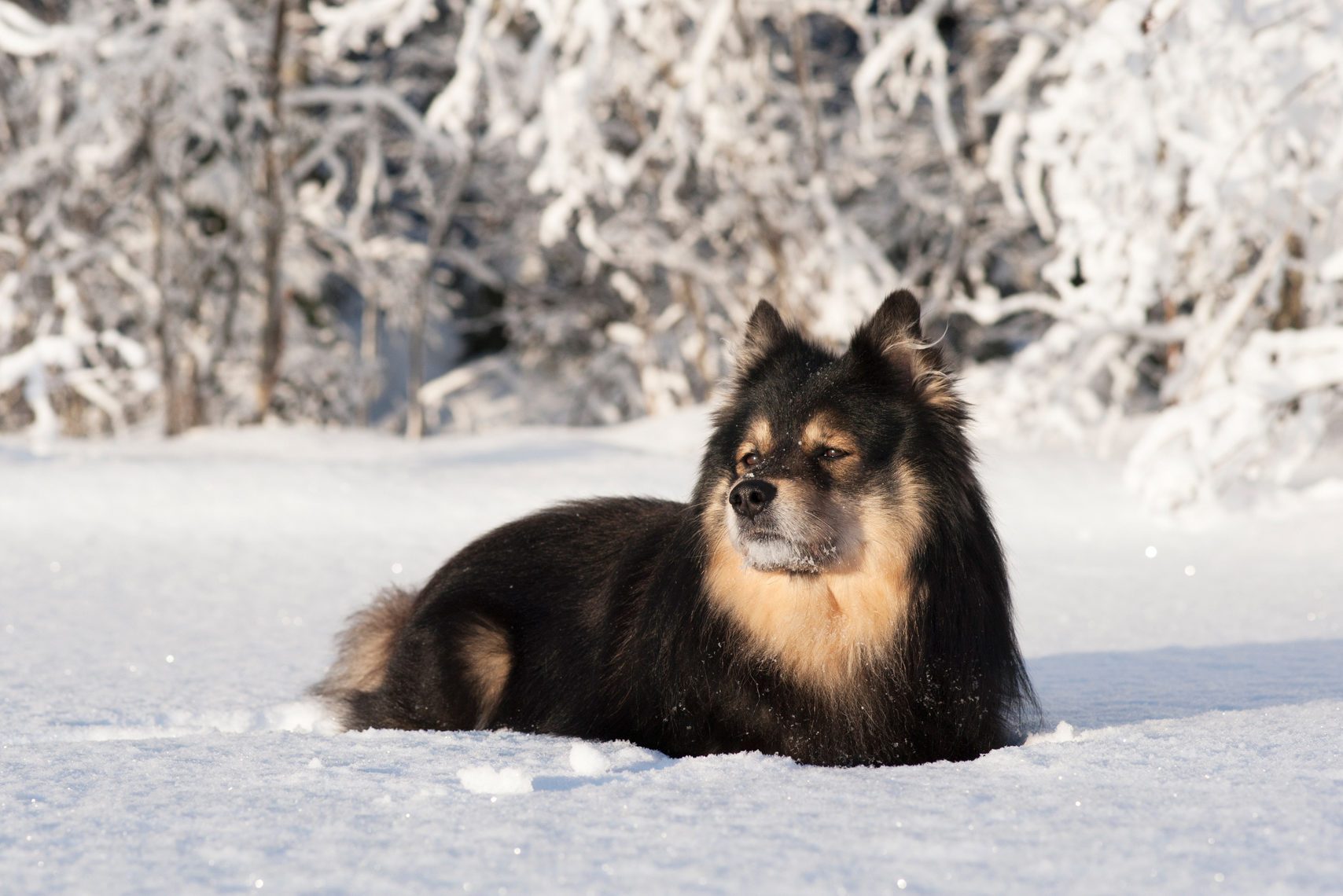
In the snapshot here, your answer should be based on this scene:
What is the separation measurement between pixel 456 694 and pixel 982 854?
2.23m

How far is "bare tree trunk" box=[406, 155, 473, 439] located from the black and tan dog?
15.5 m

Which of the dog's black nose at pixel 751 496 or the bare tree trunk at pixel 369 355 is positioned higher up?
the dog's black nose at pixel 751 496

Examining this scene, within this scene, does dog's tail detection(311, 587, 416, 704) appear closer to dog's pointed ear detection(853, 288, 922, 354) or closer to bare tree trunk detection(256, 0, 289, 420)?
dog's pointed ear detection(853, 288, 922, 354)

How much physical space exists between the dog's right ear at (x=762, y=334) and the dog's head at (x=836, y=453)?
0.14 meters

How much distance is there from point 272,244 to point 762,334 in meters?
12.7

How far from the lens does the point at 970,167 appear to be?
14.8 meters

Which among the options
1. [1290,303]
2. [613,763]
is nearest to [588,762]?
[613,763]

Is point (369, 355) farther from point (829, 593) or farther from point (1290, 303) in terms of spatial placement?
point (829, 593)

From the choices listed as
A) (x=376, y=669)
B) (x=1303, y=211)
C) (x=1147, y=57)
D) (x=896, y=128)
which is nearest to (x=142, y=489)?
(x=376, y=669)

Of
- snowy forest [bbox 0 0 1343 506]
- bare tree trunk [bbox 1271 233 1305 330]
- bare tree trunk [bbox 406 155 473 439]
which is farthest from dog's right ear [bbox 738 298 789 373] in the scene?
bare tree trunk [bbox 406 155 473 439]

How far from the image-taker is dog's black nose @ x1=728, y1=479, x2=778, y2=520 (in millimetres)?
3402

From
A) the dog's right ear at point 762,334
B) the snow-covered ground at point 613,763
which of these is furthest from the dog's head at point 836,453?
the snow-covered ground at point 613,763

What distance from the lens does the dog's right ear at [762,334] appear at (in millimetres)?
4051

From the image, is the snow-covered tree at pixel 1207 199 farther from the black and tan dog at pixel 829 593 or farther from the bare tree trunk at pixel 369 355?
the bare tree trunk at pixel 369 355
